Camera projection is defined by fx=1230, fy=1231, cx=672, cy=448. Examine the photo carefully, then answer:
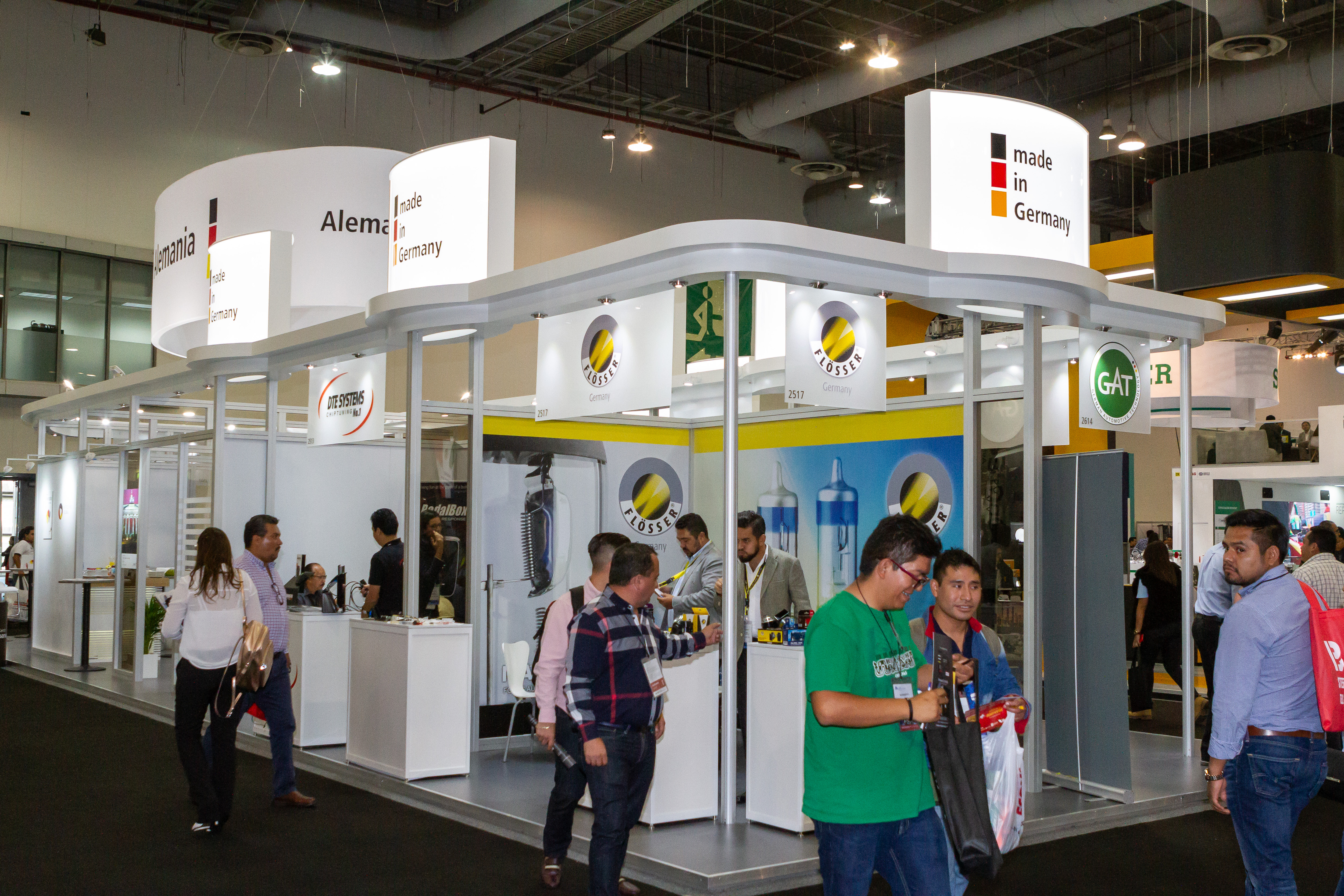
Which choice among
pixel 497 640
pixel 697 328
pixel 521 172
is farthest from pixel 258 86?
pixel 497 640

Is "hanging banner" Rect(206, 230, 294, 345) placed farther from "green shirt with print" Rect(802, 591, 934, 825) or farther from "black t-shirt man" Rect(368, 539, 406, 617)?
"green shirt with print" Rect(802, 591, 934, 825)

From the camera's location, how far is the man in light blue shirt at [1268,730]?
3.34 metres

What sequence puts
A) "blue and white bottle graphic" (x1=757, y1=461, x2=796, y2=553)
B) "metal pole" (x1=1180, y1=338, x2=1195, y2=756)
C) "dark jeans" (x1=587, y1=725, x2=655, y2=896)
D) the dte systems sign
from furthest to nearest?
1. "blue and white bottle graphic" (x1=757, y1=461, x2=796, y2=553)
2. "metal pole" (x1=1180, y1=338, x2=1195, y2=756)
3. the dte systems sign
4. "dark jeans" (x1=587, y1=725, x2=655, y2=896)

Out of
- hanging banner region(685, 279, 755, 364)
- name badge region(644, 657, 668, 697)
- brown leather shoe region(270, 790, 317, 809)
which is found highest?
hanging banner region(685, 279, 755, 364)

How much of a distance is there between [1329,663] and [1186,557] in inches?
159

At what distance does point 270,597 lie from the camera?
19.1ft

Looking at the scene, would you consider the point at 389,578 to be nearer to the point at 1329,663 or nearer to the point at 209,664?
the point at 209,664

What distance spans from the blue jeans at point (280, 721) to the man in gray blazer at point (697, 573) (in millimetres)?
1849

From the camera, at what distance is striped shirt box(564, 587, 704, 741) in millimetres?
3879

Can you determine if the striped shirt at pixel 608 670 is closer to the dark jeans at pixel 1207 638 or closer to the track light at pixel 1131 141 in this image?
the dark jeans at pixel 1207 638

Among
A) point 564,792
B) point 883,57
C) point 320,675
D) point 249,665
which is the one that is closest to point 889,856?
point 564,792

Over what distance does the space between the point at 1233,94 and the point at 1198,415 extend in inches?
227

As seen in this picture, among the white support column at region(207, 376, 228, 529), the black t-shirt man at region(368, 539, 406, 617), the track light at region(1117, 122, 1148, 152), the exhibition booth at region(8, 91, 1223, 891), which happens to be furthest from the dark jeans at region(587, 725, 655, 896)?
the track light at region(1117, 122, 1148, 152)

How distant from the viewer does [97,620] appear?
11688 mm
